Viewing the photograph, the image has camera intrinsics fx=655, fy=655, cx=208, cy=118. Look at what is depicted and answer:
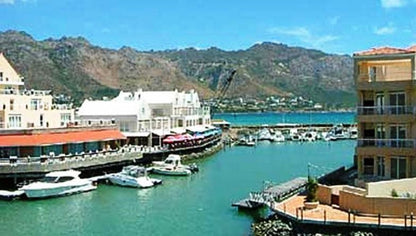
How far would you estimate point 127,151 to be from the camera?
72.1 metres

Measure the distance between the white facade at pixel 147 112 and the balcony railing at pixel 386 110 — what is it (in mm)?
49706

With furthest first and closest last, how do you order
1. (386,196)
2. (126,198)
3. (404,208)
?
(126,198), (386,196), (404,208)

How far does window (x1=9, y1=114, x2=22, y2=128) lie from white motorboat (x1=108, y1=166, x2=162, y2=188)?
13517mm

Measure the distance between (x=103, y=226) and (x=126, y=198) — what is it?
1197 centimetres

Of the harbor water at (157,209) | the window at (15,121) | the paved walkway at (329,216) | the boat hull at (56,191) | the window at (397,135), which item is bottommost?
the harbor water at (157,209)

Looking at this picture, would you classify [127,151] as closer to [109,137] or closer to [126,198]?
[109,137]

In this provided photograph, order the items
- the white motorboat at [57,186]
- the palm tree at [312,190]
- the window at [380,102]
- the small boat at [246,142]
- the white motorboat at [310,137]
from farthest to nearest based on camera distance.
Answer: the white motorboat at [310,137] < the small boat at [246,142] < the white motorboat at [57,186] < the window at [380,102] < the palm tree at [312,190]

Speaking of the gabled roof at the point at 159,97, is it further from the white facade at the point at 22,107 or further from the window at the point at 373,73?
the window at the point at 373,73

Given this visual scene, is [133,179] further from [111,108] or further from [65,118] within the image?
[111,108]

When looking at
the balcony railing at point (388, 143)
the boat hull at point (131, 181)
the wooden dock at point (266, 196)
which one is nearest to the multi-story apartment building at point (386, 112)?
the balcony railing at point (388, 143)

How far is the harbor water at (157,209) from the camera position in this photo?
40.2 metres

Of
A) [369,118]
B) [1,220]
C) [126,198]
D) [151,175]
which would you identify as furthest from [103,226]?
[151,175]

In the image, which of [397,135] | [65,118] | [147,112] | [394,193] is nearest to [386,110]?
[397,135]

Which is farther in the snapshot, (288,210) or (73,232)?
(73,232)
